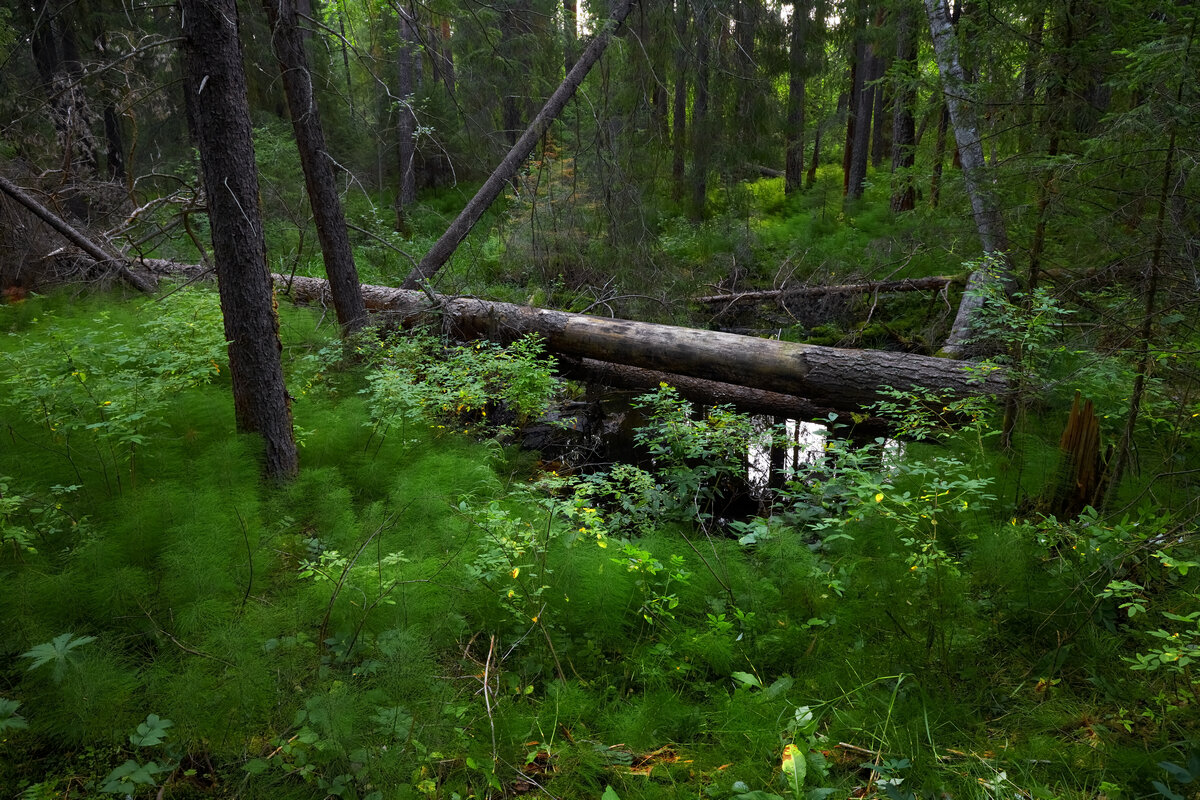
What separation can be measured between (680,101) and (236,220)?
1158cm

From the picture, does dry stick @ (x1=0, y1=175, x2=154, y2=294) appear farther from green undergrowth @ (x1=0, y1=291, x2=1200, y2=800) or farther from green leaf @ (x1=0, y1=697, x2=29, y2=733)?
green leaf @ (x1=0, y1=697, x2=29, y2=733)

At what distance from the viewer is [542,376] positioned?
21.0ft

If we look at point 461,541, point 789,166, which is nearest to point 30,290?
point 461,541

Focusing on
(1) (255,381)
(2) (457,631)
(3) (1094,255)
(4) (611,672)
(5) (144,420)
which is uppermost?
(3) (1094,255)

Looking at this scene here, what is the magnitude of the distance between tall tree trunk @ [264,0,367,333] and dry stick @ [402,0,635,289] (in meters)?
0.96

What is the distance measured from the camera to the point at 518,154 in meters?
8.29

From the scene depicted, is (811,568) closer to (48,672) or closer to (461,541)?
(461,541)

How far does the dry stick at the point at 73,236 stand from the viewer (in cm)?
671

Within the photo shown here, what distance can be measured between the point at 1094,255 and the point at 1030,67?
1473mm

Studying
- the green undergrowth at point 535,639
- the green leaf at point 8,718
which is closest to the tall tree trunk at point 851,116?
the green undergrowth at point 535,639

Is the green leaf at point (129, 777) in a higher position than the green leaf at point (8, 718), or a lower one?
lower

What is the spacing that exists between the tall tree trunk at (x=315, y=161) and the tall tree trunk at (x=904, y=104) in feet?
17.5

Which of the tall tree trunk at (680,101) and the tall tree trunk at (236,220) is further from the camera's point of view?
the tall tree trunk at (680,101)

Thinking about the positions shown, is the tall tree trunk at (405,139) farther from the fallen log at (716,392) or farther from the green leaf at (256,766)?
the green leaf at (256,766)
